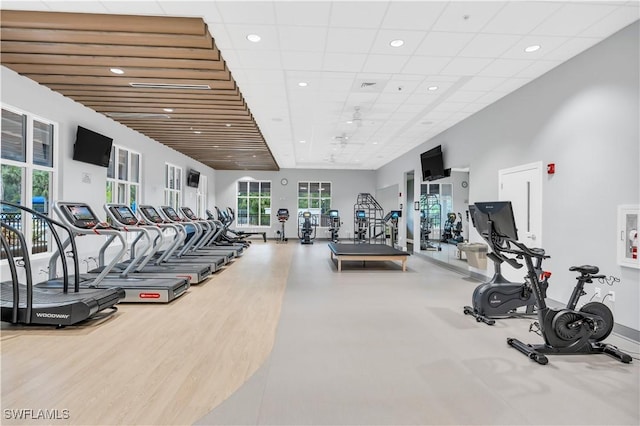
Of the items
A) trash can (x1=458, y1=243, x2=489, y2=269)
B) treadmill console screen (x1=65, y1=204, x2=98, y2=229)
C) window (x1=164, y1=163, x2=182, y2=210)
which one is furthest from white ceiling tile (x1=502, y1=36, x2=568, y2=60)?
window (x1=164, y1=163, x2=182, y2=210)

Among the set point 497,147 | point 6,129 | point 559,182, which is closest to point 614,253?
point 559,182

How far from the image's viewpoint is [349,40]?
162 inches

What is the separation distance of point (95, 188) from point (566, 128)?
26.6ft

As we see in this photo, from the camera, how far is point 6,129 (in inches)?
198

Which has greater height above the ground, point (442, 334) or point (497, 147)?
point (497, 147)

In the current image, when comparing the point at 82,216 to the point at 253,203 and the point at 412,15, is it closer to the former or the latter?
the point at 412,15

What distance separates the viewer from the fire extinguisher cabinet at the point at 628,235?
140 inches

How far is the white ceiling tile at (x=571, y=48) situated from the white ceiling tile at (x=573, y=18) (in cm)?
25

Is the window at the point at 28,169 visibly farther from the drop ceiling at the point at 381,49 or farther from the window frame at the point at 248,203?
the window frame at the point at 248,203

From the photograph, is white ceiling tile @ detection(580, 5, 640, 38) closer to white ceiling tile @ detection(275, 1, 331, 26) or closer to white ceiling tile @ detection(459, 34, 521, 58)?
white ceiling tile @ detection(459, 34, 521, 58)

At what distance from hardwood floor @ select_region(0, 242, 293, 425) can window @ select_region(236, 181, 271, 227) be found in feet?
37.3

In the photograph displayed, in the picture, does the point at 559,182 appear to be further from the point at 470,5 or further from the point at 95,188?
the point at 95,188

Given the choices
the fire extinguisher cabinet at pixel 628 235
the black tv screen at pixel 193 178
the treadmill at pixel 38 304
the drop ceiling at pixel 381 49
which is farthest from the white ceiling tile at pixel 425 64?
the black tv screen at pixel 193 178

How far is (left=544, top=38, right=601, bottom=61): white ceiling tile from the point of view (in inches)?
159
